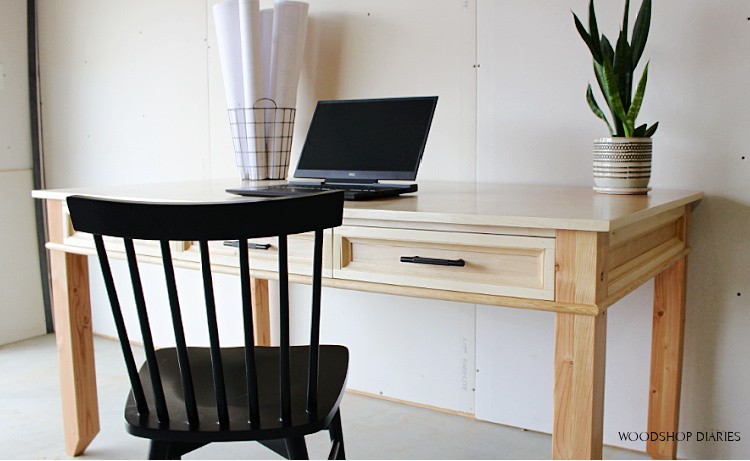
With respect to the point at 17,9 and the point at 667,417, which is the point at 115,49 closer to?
the point at 17,9

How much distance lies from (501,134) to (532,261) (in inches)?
32.6

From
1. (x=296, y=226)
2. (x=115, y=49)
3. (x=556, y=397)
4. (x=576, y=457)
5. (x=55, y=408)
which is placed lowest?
(x=55, y=408)

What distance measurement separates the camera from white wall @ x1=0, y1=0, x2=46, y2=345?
3100 millimetres

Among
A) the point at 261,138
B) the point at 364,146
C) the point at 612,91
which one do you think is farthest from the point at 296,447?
the point at 261,138

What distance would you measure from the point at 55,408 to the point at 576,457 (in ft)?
5.78

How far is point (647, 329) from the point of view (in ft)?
6.54

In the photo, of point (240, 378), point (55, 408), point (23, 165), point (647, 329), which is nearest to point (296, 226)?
point (240, 378)

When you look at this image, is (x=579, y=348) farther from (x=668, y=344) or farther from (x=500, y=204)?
(x=668, y=344)

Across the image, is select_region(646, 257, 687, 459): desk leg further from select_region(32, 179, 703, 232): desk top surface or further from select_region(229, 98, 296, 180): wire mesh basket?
select_region(229, 98, 296, 180): wire mesh basket

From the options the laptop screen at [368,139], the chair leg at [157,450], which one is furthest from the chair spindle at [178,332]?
the laptop screen at [368,139]

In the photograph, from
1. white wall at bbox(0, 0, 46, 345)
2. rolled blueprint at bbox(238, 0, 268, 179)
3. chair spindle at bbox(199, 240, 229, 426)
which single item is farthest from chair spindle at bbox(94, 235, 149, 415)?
white wall at bbox(0, 0, 46, 345)

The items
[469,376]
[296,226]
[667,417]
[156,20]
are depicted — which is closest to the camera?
[296,226]

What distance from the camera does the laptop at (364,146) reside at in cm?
185

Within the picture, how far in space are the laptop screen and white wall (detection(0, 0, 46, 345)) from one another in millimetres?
1711
